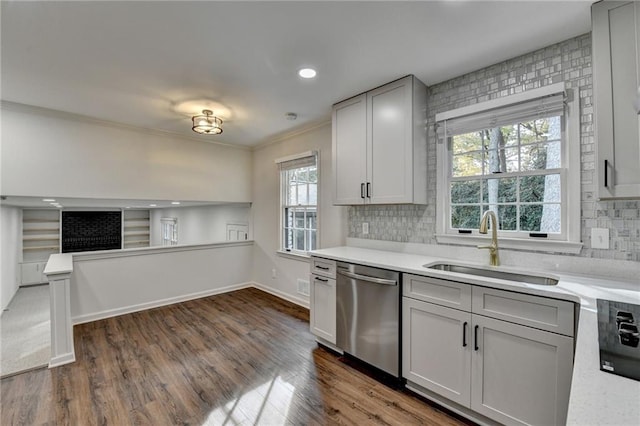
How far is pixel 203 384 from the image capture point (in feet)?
7.24

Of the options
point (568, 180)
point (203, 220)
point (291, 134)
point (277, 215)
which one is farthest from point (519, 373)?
point (203, 220)

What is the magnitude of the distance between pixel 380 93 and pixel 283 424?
270 cm

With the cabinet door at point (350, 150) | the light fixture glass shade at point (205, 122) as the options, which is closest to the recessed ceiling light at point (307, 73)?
the cabinet door at point (350, 150)

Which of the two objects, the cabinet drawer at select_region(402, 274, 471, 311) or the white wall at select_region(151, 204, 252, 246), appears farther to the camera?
the white wall at select_region(151, 204, 252, 246)

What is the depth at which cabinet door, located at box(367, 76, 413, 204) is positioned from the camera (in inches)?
95.6

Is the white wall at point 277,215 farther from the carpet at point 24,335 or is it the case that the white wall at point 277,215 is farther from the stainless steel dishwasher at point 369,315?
the carpet at point 24,335

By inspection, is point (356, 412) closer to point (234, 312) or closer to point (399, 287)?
point (399, 287)

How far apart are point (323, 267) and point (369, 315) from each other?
2.09 ft

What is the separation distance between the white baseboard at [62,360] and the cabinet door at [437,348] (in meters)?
2.89

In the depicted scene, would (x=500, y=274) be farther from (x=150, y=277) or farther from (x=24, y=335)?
(x=24, y=335)

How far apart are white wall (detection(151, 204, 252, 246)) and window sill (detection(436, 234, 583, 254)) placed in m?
3.56

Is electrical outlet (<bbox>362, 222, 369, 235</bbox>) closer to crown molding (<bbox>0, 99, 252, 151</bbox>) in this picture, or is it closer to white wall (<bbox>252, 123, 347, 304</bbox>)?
white wall (<bbox>252, 123, 347, 304</bbox>)

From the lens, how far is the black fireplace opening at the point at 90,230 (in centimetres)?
641

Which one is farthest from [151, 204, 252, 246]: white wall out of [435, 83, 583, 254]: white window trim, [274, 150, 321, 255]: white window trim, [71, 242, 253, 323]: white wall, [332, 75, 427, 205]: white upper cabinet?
[435, 83, 583, 254]: white window trim
